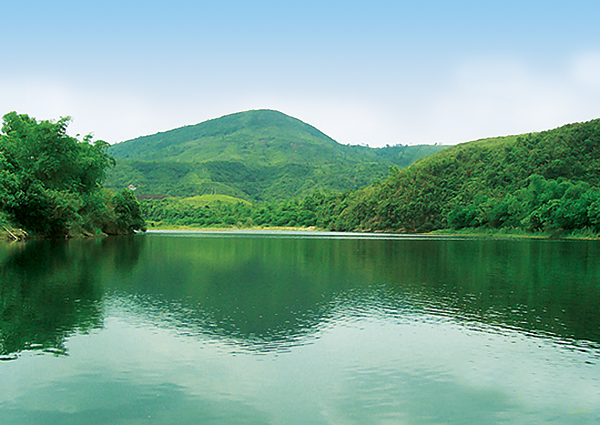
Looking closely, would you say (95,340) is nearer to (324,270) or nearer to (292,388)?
(292,388)

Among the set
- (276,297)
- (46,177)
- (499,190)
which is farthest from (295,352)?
(499,190)

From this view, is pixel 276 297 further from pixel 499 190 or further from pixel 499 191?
pixel 499 190

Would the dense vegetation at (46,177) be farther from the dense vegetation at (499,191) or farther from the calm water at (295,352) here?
the calm water at (295,352)

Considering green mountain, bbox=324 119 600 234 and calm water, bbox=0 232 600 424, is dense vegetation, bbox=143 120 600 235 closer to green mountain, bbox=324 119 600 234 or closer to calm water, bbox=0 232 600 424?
green mountain, bbox=324 119 600 234

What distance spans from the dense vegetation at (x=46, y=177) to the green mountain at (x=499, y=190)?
84057mm

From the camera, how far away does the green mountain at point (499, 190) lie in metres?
116

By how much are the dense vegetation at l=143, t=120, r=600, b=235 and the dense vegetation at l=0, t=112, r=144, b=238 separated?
35.3m

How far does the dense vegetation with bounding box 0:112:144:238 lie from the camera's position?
6419 cm

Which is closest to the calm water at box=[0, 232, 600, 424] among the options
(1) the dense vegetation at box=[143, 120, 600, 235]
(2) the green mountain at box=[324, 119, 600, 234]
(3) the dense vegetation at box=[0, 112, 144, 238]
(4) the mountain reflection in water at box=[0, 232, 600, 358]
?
(4) the mountain reflection in water at box=[0, 232, 600, 358]

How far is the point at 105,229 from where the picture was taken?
328 ft

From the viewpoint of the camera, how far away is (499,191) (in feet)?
517

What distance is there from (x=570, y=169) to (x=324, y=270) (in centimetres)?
13399

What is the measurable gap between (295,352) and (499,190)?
156307 millimetres

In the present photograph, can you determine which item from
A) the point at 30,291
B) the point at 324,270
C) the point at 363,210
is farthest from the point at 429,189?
the point at 30,291
